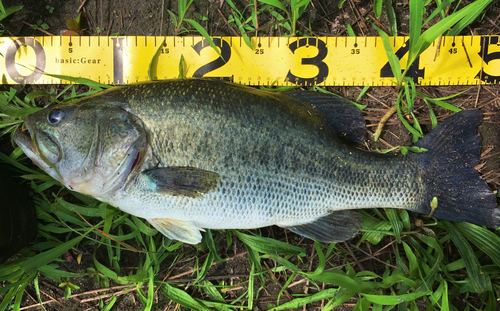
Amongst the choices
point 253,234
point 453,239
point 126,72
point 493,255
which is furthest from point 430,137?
point 126,72

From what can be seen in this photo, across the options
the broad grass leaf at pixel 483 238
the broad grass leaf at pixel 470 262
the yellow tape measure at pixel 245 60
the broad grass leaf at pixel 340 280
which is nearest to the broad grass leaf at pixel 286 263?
the broad grass leaf at pixel 340 280

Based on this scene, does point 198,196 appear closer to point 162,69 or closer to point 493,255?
point 162,69

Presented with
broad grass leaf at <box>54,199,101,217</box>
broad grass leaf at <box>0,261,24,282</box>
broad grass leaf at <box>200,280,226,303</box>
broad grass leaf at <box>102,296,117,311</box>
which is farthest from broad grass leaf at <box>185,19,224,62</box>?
broad grass leaf at <box>0,261,24,282</box>

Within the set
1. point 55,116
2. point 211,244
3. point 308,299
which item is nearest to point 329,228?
point 308,299

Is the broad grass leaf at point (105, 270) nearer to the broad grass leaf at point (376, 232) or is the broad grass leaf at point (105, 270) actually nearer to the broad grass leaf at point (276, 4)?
the broad grass leaf at point (376, 232)

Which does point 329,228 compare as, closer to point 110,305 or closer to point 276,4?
point 276,4
